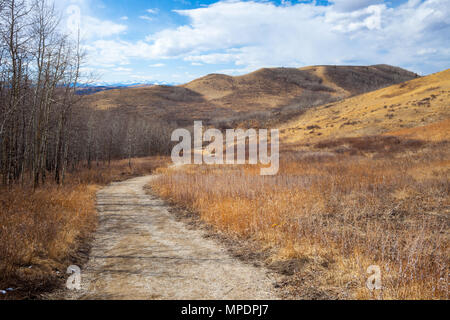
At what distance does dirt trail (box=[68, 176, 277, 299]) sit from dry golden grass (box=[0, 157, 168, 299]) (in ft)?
1.45

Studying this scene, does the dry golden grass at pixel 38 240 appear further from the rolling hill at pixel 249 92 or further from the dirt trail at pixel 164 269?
the rolling hill at pixel 249 92

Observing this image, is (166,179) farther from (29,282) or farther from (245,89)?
(245,89)

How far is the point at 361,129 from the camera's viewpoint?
37.2 metres

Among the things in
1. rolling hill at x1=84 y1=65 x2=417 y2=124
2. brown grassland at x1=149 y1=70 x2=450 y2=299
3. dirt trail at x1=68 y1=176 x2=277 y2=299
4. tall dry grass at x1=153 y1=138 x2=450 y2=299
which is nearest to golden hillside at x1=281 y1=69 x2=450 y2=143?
brown grassland at x1=149 y1=70 x2=450 y2=299

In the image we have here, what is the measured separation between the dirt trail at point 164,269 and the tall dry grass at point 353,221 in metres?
0.96

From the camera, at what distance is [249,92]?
143m

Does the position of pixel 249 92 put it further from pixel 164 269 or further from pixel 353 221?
pixel 164 269

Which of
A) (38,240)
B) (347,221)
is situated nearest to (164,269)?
(38,240)

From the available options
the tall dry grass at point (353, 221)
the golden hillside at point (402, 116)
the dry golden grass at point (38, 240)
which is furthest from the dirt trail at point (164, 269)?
the golden hillside at point (402, 116)

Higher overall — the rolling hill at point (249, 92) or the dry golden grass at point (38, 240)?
the rolling hill at point (249, 92)

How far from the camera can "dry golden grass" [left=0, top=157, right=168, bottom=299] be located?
407cm

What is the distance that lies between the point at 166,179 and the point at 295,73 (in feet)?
554

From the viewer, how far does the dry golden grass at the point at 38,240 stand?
4.07 metres

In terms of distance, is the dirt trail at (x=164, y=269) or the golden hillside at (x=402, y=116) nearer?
the dirt trail at (x=164, y=269)
